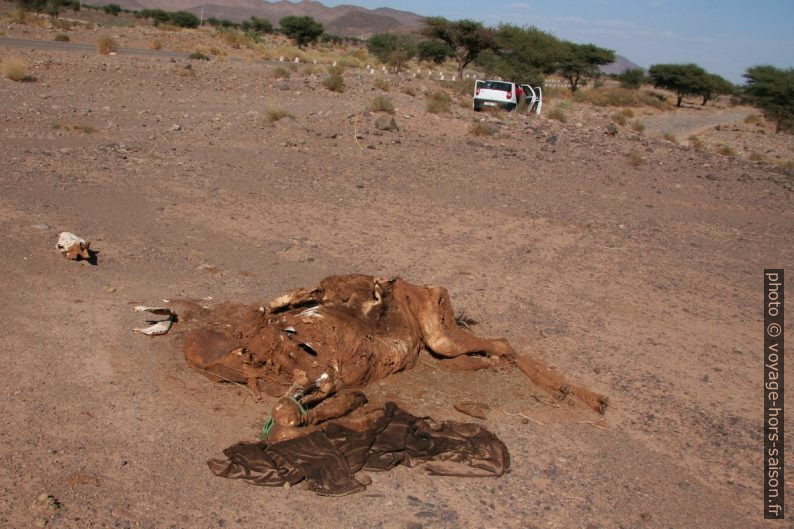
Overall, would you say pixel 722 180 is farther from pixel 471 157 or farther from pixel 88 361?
pixel 88 361

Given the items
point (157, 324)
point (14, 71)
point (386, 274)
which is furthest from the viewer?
point (14, 71)

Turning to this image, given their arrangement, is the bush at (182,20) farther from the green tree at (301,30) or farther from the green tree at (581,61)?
the green tree at (581,61)

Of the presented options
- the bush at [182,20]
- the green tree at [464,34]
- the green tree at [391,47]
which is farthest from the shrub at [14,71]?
the bush at [182,20]

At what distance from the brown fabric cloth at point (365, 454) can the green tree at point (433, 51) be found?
54.5 metres

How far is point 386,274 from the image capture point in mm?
8109

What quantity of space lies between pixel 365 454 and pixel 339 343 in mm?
952

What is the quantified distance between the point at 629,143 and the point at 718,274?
1141 cm

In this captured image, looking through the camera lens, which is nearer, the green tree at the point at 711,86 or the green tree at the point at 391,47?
the green tree at the point at 391,47

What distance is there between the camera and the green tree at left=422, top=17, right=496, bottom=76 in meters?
45.8

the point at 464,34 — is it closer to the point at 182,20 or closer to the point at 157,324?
the point at 182,20

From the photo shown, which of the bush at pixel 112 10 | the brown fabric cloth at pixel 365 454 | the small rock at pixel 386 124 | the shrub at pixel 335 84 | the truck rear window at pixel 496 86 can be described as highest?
the bush at pixel 112 10

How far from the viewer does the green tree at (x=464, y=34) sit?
45.8m

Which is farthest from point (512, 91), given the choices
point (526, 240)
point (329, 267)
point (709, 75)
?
point (709, 75)

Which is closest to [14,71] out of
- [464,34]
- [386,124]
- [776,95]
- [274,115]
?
[274,115]
